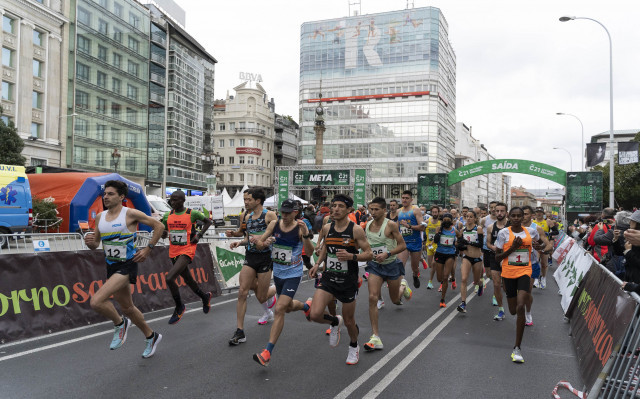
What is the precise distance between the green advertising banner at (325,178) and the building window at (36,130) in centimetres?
2153

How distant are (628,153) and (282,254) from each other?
22.2 m

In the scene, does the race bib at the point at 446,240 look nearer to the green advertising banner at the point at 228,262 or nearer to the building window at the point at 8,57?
the green advertising banner at the point at 228,262

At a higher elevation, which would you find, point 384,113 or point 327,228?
point 384,113

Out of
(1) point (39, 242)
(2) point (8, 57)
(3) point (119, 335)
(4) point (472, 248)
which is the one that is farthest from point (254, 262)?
(2) point (8, 57)

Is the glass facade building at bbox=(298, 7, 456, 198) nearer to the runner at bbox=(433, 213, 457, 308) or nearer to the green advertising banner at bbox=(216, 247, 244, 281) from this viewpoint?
the green advertising banner at bbox=(216, 247, 244, 281)

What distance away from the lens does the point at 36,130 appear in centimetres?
3900

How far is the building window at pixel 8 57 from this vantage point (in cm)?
3528

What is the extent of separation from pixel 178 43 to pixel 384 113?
3006 centimetres

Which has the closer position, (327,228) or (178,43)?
(327,228)

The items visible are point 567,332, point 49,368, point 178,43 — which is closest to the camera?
point 49,368

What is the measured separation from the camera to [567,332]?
7867mm

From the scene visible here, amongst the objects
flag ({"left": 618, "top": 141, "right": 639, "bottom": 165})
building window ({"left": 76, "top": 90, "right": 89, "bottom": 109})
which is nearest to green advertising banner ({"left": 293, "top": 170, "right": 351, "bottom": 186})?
flag ({"left": 618, "top": 141, "right": 639, "bottom": 165})

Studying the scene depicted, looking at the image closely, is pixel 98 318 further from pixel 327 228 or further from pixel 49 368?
pixel 327 228

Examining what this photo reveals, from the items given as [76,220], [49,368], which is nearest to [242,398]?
[49,368]
